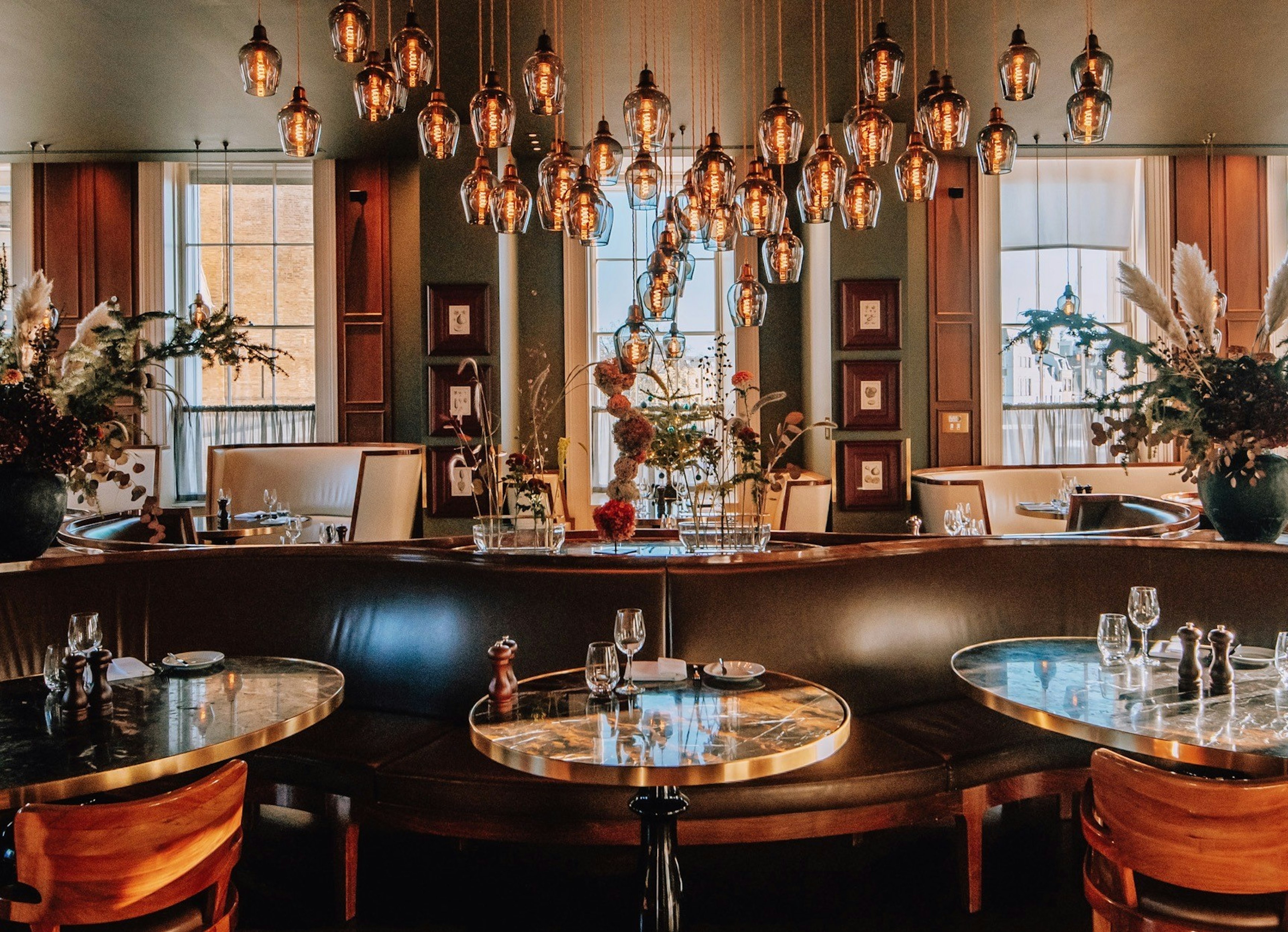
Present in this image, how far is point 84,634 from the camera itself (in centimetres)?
230

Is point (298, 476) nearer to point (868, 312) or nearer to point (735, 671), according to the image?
point (868, 312)

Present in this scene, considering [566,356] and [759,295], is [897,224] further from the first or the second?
[759,295]

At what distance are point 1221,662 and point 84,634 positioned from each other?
8.55ft

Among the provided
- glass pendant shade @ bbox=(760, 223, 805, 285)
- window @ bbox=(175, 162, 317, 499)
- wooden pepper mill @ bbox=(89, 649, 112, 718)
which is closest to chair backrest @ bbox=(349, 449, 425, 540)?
window @ bbox=(175, 162, 317, 499)

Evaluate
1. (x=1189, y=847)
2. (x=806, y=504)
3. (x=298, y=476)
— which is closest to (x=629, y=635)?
(x=1189, y=847)

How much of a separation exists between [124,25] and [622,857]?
5227mm

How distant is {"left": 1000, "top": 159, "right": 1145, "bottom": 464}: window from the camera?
28.3 ft

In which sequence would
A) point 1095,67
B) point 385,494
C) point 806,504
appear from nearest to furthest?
point 1095,67 < point 806,504 < point 385,494

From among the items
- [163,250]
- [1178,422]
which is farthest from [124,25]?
[1178,422]

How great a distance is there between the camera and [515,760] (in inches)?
74.7

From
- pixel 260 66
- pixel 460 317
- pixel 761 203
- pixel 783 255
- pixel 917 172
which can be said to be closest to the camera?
pixel 260 66

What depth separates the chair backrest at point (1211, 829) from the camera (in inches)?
63.4

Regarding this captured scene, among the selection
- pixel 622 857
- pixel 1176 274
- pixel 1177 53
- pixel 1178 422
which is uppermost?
pixel 1177 53

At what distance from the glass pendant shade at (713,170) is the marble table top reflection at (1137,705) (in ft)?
5.83
